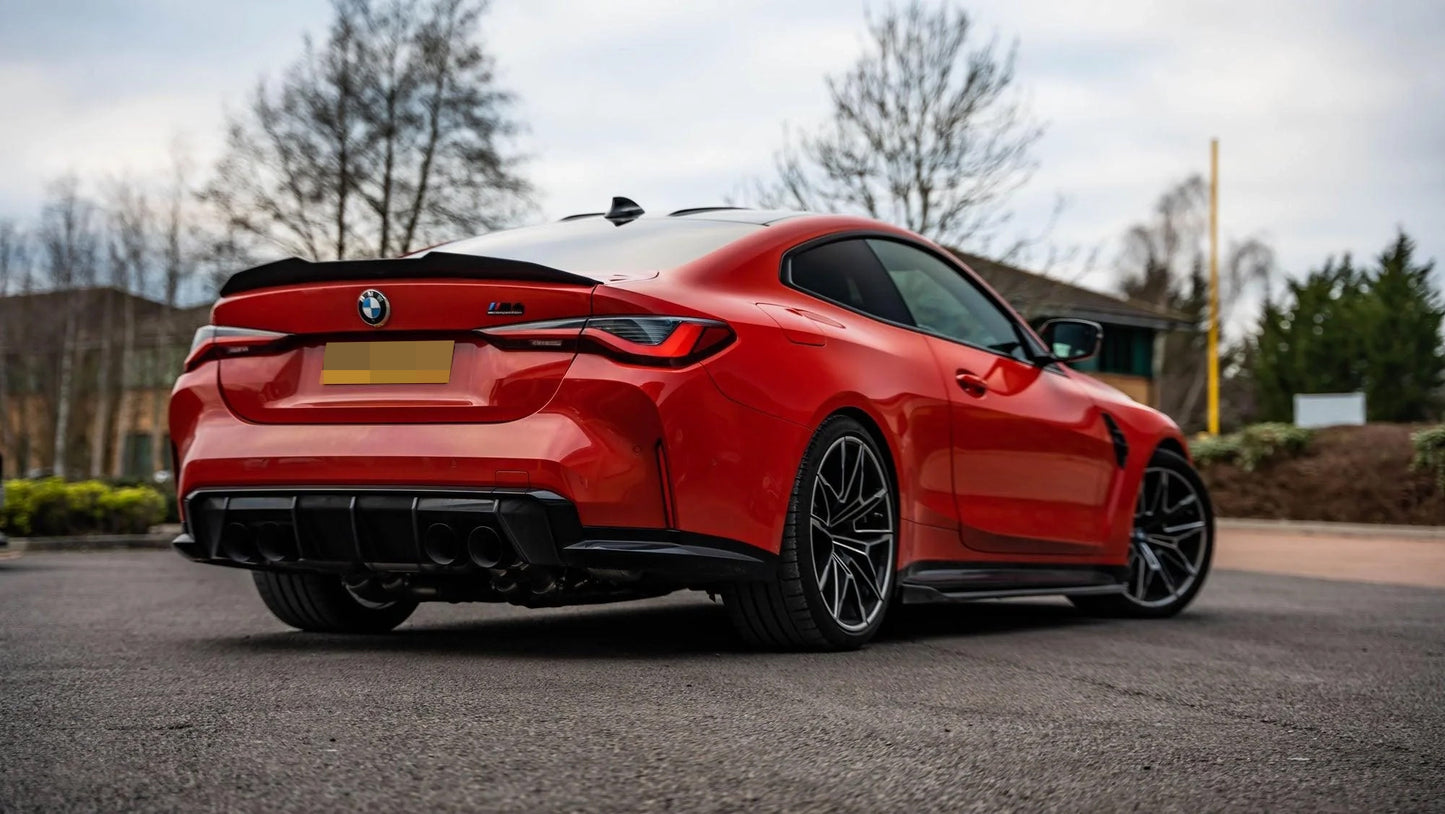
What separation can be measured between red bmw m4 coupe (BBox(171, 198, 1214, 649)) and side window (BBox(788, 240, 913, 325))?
1 centimetres

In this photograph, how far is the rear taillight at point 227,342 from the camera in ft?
15.5

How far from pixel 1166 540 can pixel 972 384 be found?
2.03 metres

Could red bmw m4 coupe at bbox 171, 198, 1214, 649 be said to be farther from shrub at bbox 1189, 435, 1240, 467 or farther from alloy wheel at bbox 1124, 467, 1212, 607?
shrub at bbox 1189, 435, 1240, 467

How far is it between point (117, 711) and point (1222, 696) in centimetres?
292

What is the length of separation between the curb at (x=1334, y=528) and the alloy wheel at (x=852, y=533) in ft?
56.8

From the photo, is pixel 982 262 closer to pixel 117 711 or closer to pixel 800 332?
pixel 800 332

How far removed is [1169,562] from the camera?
286 inches

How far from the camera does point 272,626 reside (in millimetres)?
6102

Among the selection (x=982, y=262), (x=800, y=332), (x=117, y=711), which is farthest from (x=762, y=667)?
(x=982, y=262)

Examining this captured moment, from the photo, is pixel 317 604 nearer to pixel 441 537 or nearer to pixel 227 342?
pixel 227 342

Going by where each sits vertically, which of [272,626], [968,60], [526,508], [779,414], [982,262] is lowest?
[272,626]

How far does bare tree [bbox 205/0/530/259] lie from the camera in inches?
1214

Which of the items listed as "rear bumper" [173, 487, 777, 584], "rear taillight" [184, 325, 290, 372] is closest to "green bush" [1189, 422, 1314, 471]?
"rear bumper" [173, 487, 777, 584]

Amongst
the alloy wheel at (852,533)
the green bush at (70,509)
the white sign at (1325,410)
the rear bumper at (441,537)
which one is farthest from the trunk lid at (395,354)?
the white sign at (1325,410)
